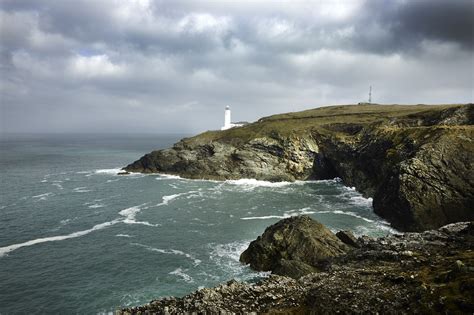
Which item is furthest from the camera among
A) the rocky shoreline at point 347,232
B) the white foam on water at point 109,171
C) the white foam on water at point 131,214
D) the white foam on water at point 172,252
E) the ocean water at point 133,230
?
the white foam on water at point 109,171

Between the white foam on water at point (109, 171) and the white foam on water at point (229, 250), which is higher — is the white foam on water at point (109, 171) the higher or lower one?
the higher one

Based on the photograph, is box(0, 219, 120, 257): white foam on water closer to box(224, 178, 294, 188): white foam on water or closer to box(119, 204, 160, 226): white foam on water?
box(119, 204, 160, 226): white foam on water

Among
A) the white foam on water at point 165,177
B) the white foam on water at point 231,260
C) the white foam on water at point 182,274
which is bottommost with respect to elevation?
the white foam on water at point 182,274

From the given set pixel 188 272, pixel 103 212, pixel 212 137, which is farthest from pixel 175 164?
pixel 188 272

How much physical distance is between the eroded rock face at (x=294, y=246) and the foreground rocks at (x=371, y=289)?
5.68 metres

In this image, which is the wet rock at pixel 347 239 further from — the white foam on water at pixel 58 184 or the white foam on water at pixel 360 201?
the white foam on water at pixel 58 184

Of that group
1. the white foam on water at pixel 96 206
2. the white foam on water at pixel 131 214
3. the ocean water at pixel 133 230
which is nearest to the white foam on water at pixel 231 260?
the ocean water at pixel 133 230

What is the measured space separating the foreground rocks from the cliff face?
24.5m

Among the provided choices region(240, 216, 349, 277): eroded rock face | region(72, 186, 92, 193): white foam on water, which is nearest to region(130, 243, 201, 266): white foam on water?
region(240, 216, 349, 277): eroded rock face

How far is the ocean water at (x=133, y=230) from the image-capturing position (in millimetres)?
36188

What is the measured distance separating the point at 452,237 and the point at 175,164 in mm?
93644

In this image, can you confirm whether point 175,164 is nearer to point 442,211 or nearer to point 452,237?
point 442,211

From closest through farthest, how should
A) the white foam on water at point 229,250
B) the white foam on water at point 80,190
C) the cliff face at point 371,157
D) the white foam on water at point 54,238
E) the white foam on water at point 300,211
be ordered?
the white foam on water at point 229,250 < the white foam on water at point 54,238 < the cliff face at point 371,157 < the white foam on water at point 300,211 < the white foam on water at point 80,190

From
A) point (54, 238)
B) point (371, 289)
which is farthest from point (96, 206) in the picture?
point (371, 289)
